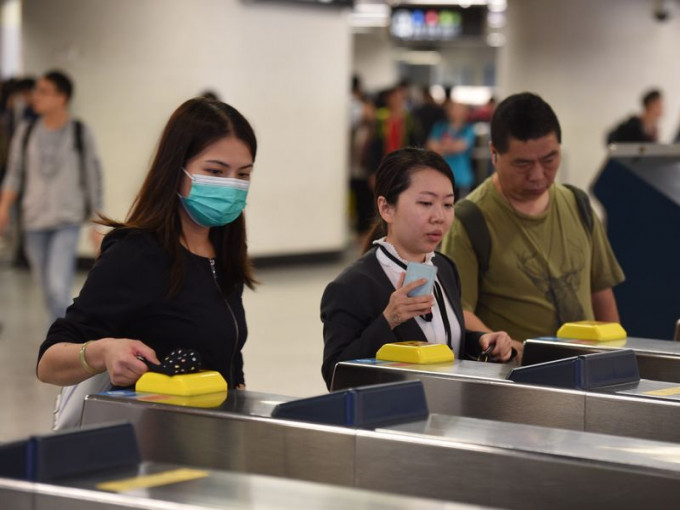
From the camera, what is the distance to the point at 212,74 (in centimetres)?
1141

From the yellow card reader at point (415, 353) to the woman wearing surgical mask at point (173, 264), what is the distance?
35cm

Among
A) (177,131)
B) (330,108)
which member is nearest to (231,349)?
(177,131)

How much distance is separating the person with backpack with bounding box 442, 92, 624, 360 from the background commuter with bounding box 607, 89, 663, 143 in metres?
8.77

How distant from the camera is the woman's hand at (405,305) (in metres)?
2.92

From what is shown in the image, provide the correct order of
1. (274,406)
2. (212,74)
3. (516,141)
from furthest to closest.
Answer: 1. (212,74)
2. (516,141)
3. (274,406)

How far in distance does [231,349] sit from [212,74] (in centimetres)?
882

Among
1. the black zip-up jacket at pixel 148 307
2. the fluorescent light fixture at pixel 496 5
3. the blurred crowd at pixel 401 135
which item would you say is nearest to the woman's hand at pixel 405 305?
the black zip-up jacket at pixel 148 307

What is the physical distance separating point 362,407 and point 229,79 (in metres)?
9.72

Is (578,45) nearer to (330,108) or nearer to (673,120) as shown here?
(673,120)

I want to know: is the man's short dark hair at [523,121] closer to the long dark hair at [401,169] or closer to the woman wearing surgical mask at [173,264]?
the long dark hair at [401,169]

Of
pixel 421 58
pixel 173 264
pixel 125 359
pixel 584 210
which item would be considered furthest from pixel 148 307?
pixel 421 58

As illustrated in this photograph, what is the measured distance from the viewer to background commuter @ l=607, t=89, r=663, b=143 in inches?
487

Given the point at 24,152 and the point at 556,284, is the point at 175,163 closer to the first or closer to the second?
the point at 556,284

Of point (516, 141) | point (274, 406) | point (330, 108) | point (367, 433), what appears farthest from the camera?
point (330, 108)
